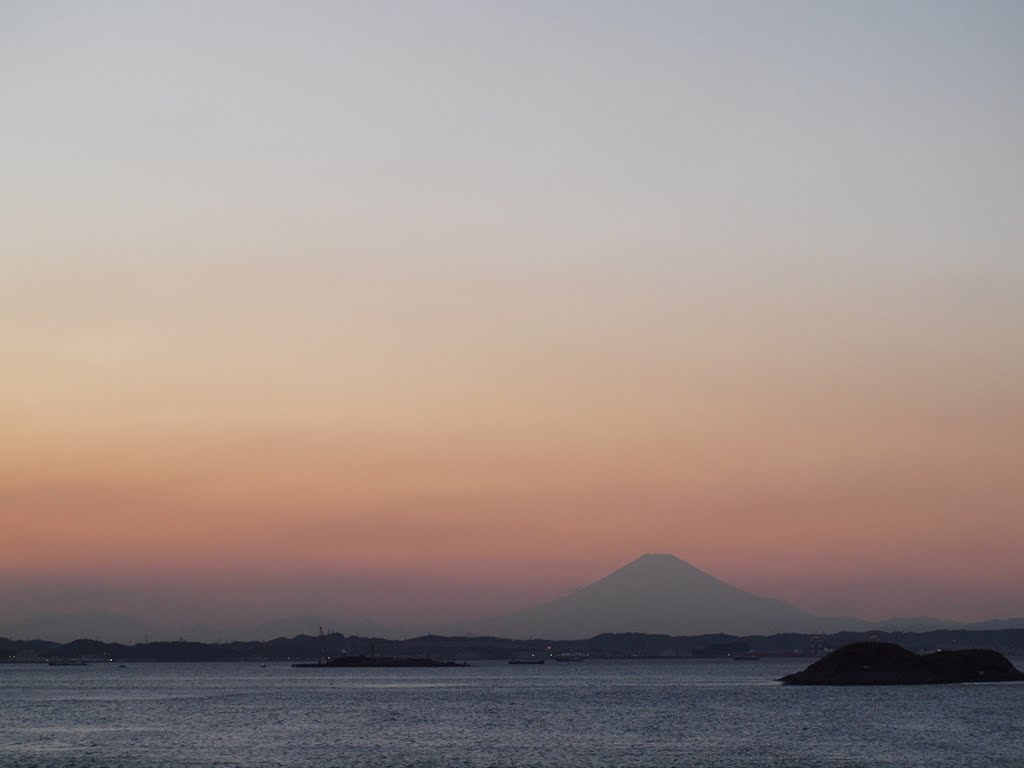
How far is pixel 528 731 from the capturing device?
77.5 metres

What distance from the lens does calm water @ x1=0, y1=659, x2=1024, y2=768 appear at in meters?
60.4

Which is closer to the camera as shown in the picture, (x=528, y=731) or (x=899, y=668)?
(x=528, y=731)

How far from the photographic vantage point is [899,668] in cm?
14475

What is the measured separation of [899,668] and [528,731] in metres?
81.4

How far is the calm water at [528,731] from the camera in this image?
60406 millimetres

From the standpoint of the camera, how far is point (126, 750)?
6544cm

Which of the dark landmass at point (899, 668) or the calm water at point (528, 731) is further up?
the dark landmass at point (899, 668)

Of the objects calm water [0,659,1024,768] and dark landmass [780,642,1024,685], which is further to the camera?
dark landmass [780,642,1024,685]

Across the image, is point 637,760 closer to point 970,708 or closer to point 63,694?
point 970,708

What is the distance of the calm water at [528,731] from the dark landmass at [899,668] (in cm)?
1681

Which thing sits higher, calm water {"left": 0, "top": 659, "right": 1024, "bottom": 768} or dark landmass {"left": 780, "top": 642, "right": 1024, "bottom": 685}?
dark landmass {"left": 780, "top": 642, "right": 1024, "bottom": 685}

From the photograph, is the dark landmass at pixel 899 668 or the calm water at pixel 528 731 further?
the dark landmass at pixel 899 668

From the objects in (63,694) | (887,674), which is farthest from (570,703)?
(63,694)

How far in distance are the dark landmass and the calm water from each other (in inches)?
662
